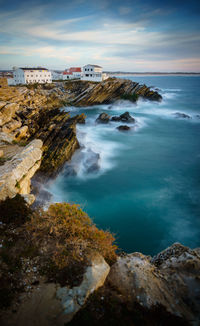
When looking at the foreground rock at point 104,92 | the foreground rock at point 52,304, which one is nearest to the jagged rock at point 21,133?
the foreground rock at point 52,304

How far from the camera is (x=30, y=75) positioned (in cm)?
6844

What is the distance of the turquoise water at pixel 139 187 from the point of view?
12.7 meters

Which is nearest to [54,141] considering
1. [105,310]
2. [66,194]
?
[66,194]

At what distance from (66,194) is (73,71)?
88.5m

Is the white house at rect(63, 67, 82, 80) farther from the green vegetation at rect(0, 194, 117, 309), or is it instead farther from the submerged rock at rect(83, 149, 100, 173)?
the green vegetation at rect(0, 194, 117, 309)

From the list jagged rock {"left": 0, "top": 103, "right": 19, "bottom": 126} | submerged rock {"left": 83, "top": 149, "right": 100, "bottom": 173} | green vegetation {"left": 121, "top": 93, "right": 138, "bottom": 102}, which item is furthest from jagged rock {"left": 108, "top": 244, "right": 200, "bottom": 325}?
green vegetation {"left": 121, "top": 93, "right": 138, "bottom": 102}

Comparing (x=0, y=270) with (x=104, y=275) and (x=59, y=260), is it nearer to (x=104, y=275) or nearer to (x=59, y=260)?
(x=59, y=260)

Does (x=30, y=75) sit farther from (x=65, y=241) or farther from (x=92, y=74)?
(x=65, y=241)

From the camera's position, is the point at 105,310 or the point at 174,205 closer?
the point at 105,310

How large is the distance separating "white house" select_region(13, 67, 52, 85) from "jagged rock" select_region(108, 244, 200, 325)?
75.8 metres

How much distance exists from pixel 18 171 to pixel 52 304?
6.89m

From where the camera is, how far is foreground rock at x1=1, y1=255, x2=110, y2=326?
460 centimetres

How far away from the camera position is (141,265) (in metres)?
6.77

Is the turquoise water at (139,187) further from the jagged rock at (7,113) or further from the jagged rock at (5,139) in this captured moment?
the jagged rock at (7,113)
